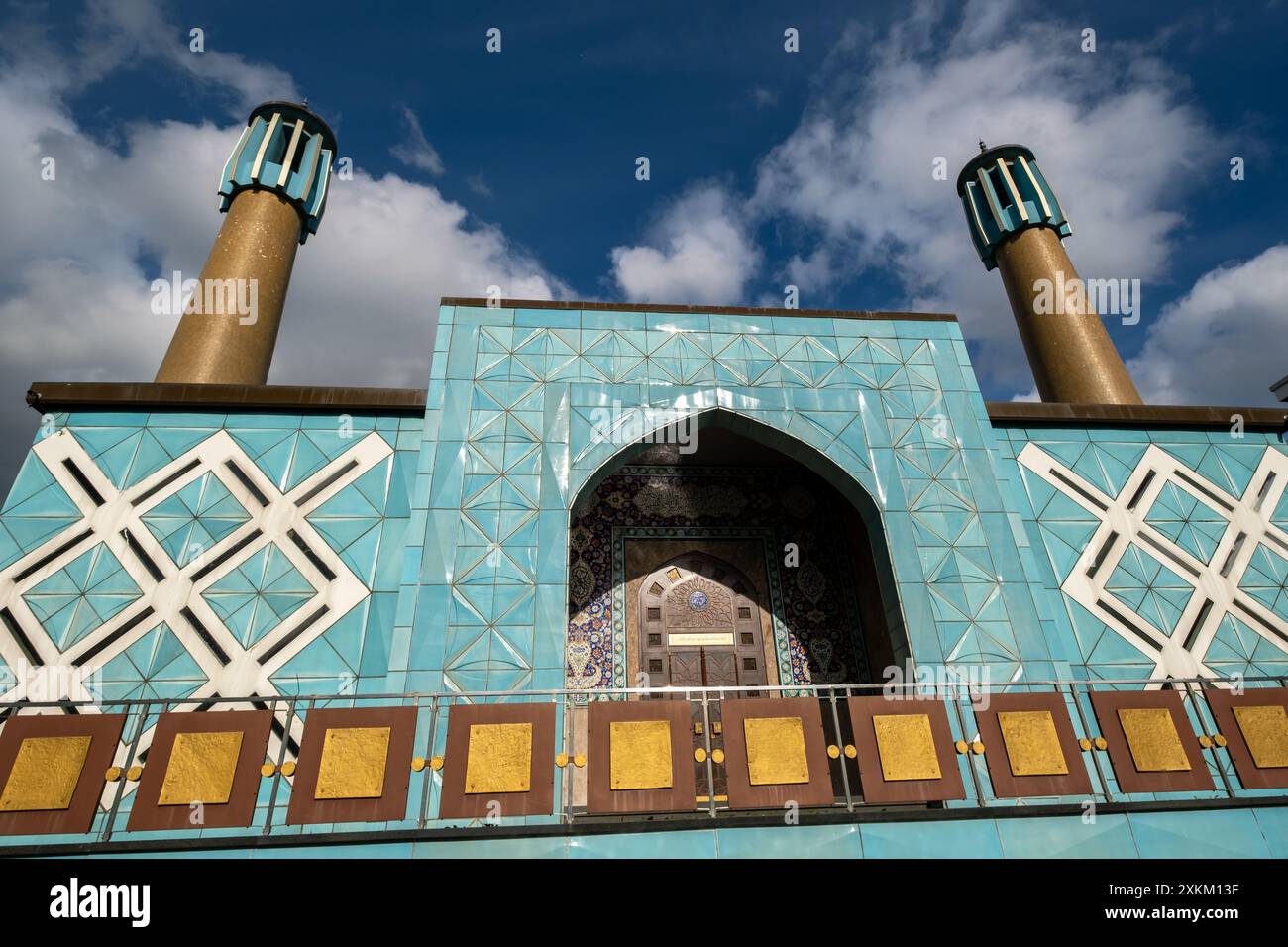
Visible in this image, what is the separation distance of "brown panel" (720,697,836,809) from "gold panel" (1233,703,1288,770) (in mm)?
3477

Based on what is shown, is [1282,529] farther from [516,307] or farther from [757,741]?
[516,307]

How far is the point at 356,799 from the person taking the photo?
15.2 feet

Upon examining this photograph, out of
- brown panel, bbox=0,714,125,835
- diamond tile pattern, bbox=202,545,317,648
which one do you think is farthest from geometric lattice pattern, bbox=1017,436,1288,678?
brown panel, bbox=0,714,125,835

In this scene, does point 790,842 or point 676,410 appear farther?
point 676,410

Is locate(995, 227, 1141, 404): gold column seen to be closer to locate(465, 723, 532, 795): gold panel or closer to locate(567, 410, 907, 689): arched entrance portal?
locate(567, 410, 907, 689): arched entrance portal

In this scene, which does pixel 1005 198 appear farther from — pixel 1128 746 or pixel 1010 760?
pixel 1010 760

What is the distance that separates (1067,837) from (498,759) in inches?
175

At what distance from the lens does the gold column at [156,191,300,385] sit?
1009 centimetres

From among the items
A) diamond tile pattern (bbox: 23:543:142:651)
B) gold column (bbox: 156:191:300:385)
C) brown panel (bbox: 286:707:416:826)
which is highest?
gold column (bbox: 156:191:300:385)

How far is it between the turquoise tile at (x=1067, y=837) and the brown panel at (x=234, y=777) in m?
5.59

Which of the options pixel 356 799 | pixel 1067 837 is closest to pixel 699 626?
pixel 1067 837

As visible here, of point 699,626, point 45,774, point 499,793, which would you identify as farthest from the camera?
point 699,626

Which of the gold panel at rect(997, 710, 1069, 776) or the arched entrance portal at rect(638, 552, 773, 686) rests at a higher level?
the arched entrance portal at rect(638, 552, 773, 686)
